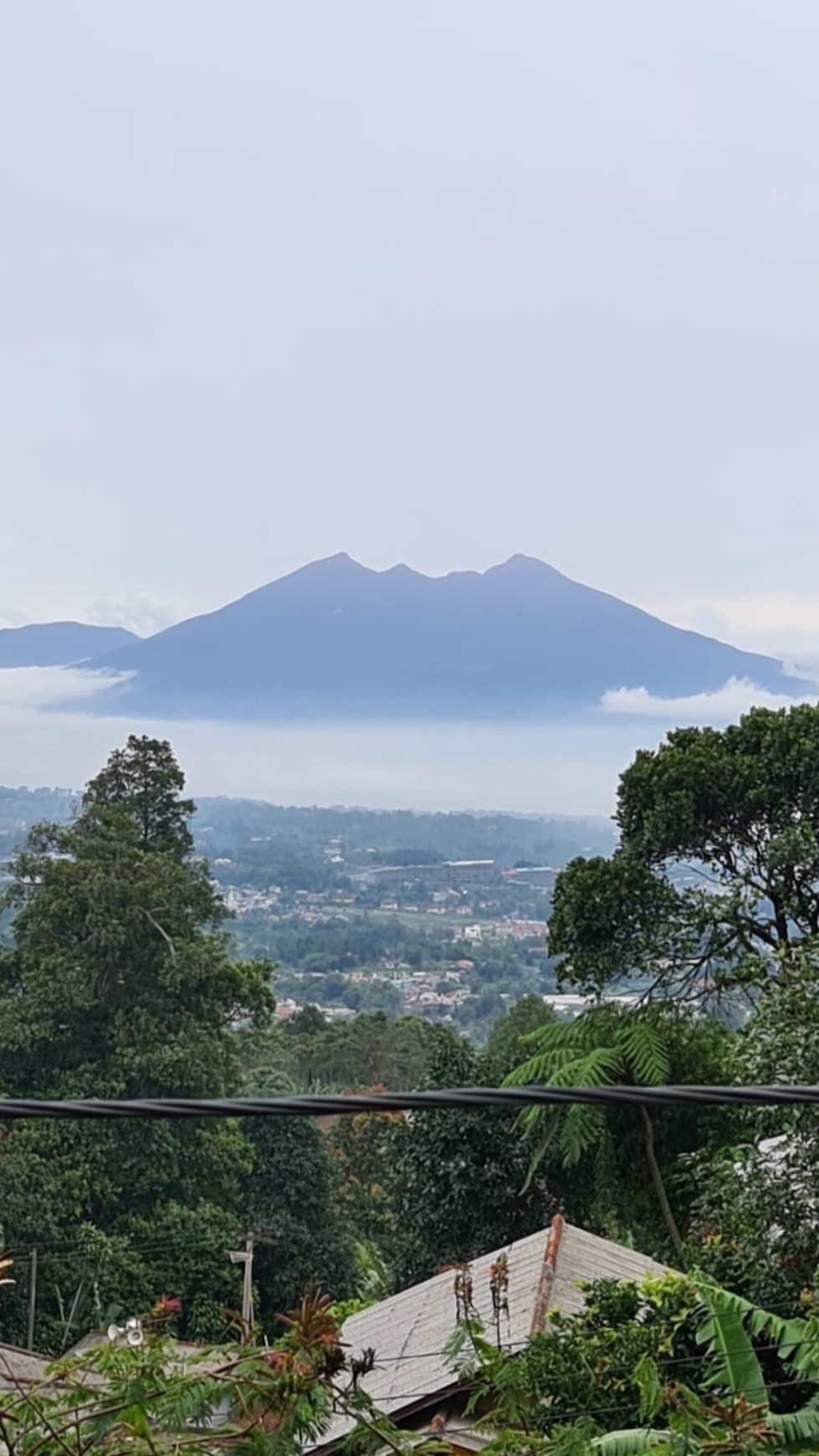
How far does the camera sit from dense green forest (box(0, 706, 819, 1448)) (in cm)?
577

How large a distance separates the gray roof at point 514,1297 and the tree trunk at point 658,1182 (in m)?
0.97

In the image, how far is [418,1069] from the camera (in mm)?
13875

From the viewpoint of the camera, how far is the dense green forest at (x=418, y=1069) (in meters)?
5.77

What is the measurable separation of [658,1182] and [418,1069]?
20.1 ft

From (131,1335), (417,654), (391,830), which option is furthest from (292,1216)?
(417,654)

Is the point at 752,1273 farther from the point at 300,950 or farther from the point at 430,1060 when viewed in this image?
the point at 300,950

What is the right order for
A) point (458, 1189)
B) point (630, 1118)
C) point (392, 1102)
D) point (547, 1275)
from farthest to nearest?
1. point (458, 1189)
2. point (630, 1118)
3. point (547, 1275)
4. point (392, 1102)

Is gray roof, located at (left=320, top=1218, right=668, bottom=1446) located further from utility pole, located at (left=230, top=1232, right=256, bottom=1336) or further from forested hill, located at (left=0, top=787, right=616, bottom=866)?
forested hill, located at (left=0, top=787, right=616, bottom=866)

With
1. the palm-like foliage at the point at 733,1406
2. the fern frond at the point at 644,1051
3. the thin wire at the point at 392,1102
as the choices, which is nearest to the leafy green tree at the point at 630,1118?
the fern frond at the point at 644,1051

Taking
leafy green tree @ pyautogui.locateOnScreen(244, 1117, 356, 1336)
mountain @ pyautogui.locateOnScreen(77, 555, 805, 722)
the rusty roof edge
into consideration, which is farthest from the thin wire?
mountain @ pyautogui.locateOnScreen(77, 555, 805, 722)

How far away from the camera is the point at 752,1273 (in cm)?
489

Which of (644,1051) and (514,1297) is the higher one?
(644,1051)

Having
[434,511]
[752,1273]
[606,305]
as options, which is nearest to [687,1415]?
[752,1273]

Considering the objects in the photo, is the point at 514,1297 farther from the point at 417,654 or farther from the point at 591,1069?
the point at 417,654
